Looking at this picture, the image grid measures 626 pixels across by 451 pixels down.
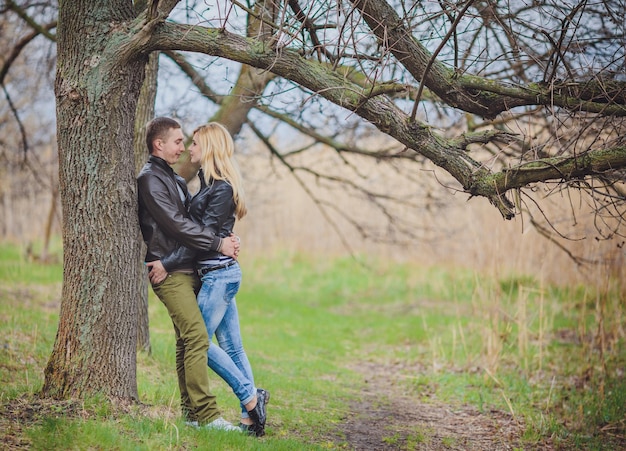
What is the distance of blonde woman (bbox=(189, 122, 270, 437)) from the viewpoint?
4109mm

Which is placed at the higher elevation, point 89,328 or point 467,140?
point 467,140

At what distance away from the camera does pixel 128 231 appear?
13.6 feet

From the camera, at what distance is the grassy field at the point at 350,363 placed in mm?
3844

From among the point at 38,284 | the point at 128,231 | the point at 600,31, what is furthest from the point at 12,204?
the point at 600,31

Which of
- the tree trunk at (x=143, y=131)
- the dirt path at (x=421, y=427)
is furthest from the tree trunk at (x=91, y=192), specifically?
the tree trunk at (x=143, y=131)

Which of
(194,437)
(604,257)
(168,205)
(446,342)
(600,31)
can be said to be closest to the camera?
(194,437)

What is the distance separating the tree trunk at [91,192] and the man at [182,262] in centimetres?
19

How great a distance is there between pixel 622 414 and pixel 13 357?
5.32 m

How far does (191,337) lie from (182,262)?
469 mm

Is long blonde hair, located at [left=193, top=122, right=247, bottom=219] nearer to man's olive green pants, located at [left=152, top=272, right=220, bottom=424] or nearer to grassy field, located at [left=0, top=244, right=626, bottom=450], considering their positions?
man's olive green pants, located at [left=152, top=272, right=220, bottom=424]

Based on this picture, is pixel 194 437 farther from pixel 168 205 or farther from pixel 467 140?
pixel 467 140

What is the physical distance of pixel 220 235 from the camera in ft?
13.5

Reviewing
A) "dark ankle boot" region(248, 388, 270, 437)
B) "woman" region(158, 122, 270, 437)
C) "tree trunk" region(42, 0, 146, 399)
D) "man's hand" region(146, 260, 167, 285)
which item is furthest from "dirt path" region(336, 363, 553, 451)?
"tree trunk" region(42, 0, 146, 399)

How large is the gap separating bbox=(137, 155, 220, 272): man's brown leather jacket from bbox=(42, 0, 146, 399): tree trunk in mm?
136
